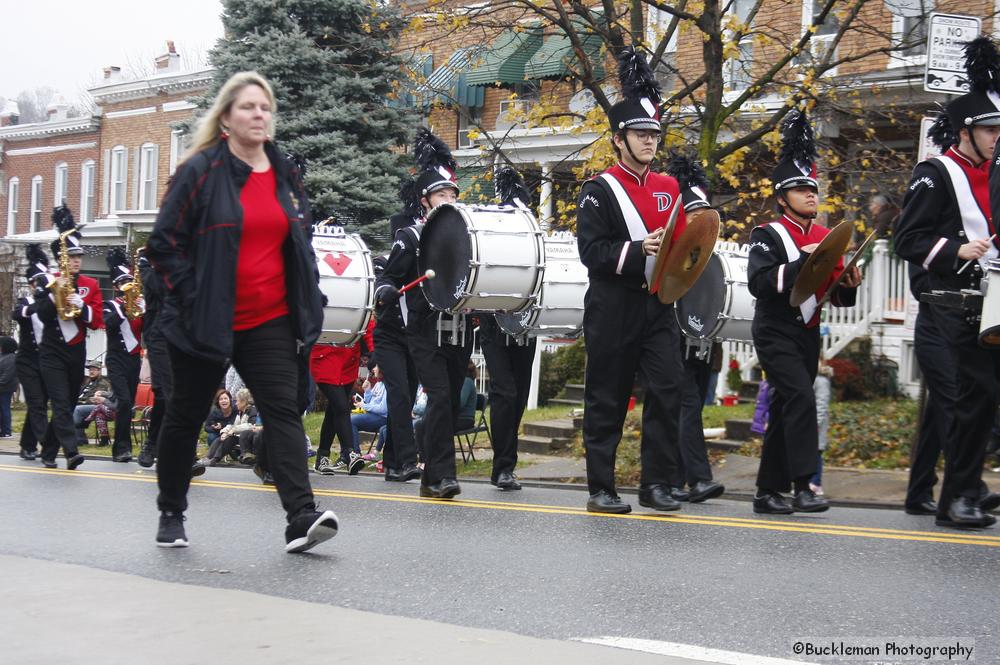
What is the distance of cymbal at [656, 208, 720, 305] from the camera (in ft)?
26.7

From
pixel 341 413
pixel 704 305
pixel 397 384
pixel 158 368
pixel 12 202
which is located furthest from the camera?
pixel 12 202

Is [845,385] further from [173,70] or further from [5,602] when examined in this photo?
[173,70]

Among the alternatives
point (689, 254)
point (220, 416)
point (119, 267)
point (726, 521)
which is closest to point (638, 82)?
point (689, 254)

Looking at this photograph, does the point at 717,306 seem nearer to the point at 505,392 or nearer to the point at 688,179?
the point at 688,179

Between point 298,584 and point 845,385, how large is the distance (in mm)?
12300

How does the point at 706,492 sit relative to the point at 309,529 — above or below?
below

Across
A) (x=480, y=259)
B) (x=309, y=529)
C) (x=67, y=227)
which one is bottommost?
(x=309, y=529)

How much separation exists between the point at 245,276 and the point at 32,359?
28.9ft

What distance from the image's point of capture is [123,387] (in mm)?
14594

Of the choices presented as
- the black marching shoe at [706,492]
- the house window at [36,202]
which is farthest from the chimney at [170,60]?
the black marching shoe at [706,492]

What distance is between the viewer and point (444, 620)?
5.31 m

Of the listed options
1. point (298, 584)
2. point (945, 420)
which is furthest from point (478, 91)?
point (298, 584)

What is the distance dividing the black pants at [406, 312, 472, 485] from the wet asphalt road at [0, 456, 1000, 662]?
0.34m

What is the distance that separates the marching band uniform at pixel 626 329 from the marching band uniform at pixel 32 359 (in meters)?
7.11
